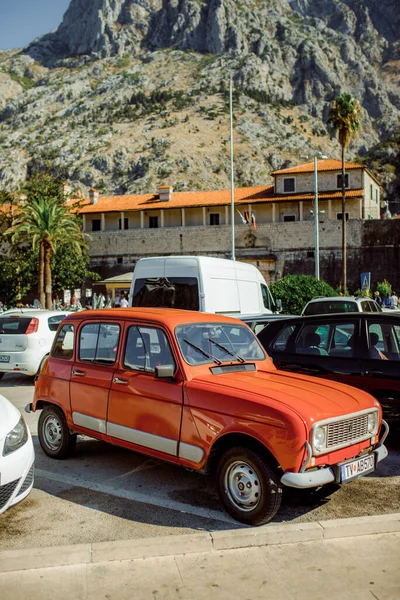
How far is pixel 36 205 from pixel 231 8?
404 ft

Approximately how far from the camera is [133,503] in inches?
201

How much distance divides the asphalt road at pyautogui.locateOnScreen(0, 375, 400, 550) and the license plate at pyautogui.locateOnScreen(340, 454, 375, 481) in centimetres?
42

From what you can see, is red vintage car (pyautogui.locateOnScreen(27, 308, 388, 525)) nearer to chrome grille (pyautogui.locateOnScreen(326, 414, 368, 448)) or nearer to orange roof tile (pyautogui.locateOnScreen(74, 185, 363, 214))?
chrome grille (pyautogui.locateOnScreen(326, 414, 368, 448))

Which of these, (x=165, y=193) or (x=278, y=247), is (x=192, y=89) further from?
(x=278, y=247)

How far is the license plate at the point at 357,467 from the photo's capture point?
454 centimetres

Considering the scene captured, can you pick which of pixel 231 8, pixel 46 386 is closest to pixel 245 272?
pixel 46 386

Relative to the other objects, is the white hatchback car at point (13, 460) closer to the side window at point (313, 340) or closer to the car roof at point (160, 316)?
the car roof at point (160, 316)

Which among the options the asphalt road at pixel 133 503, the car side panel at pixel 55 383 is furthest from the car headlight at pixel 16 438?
the car side panel at pixel 55 383

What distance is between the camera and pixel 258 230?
50344mm

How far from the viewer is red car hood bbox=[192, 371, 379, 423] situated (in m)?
4.53

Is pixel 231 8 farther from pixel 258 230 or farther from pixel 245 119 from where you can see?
pixel 258 230

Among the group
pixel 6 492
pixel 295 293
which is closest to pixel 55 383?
pixel 6 492

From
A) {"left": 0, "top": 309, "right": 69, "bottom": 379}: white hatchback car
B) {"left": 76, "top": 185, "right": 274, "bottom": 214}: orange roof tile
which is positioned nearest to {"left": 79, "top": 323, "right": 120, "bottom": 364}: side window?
{"left": 0, "top": 309, "right": 69, "bottom": 379}: white hatchback car

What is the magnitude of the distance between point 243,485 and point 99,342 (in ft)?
7.54
